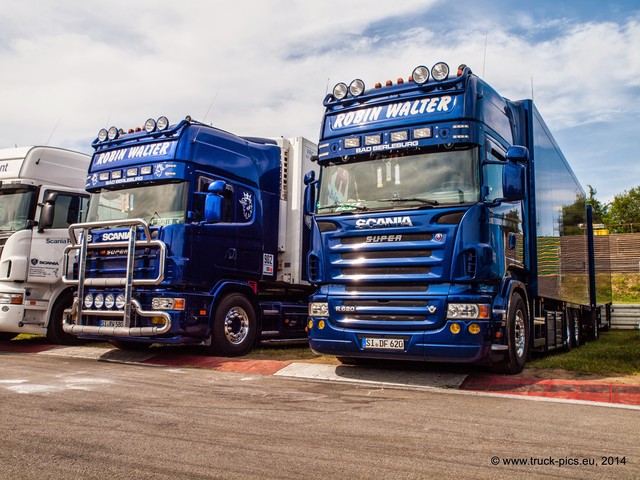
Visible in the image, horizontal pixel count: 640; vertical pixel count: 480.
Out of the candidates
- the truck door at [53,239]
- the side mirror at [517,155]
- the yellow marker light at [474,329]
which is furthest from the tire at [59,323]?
the side mirror at [517,155]

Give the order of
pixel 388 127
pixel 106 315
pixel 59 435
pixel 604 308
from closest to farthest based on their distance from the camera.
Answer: pixel 59 435 < pixel 388 127 < pixel 106 315 < pixel 604 308

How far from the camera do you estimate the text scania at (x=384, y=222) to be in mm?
7805

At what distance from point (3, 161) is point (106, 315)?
457 centimetres

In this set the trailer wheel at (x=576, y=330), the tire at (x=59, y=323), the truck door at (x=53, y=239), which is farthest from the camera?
the trailer wheel at (x=576, y=330)

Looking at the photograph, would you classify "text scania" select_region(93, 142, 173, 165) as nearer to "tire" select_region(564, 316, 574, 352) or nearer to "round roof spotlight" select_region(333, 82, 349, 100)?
"round roof spotlight" select_region(333, 82, 349, 100)

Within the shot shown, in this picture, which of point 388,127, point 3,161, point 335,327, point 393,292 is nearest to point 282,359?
point 335,327

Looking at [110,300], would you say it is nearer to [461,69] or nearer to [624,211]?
[461,69]

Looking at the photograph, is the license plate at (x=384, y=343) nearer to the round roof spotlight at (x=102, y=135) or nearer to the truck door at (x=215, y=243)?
the truck door at (x=215, y=243)

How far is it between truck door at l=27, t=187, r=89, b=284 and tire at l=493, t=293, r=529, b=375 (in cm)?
838

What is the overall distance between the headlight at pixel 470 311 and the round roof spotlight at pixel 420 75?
3082mm

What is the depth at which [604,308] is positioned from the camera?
18578 millimetres

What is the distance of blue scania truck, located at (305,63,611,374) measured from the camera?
24.7ft

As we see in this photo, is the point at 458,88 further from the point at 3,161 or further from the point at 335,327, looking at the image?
the point at 3,161

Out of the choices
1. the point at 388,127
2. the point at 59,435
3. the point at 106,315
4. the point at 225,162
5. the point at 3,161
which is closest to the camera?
the point at 59,435
